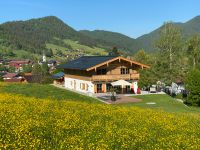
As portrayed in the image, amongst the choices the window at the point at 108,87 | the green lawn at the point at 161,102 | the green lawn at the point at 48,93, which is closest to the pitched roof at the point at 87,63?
the window at the point at 108,87

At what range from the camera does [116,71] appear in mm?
67750

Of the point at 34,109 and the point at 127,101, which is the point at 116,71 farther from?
the point at 34,109

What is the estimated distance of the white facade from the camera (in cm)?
6569

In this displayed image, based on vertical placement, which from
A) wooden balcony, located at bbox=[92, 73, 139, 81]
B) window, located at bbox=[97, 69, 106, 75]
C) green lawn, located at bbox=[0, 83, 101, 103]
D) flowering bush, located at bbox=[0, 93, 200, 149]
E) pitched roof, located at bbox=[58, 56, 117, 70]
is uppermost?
pitched roof, located at bbox=[58, 56, 117, 70]

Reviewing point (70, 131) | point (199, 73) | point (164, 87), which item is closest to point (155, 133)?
point (70, 131)

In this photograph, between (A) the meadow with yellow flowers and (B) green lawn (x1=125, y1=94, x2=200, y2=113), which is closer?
(A) the meadow with yellow flowers

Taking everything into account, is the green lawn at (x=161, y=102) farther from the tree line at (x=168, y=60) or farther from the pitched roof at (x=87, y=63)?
the tree line at (x=168, y=60)

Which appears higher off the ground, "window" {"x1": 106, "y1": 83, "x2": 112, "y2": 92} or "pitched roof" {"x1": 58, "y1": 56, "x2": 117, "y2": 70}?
"pitched roof" {"x1": 58, "y1": 56, "x2": 117, "y2": 70}

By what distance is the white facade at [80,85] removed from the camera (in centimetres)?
6569

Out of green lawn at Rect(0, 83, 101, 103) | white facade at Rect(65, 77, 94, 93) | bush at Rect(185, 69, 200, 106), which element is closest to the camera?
green lawn at Rect(0, 83, 101, 103)

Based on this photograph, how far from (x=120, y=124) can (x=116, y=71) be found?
45.1 metres

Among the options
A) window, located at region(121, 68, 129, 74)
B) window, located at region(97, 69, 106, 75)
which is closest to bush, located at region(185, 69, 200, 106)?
window, located at region(121, 68, 129, 74)

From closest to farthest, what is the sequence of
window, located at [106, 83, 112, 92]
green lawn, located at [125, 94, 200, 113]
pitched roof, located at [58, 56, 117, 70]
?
green lawn, located at [125, 94, 200, 113], pitched roof, located at [58, 56, 117, 70], window, located at [106, 83, 112, 92]

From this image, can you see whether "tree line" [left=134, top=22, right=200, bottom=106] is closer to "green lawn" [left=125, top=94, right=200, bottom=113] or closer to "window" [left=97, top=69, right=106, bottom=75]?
"window" [left=97, top=69, right=106, bottom=75]
